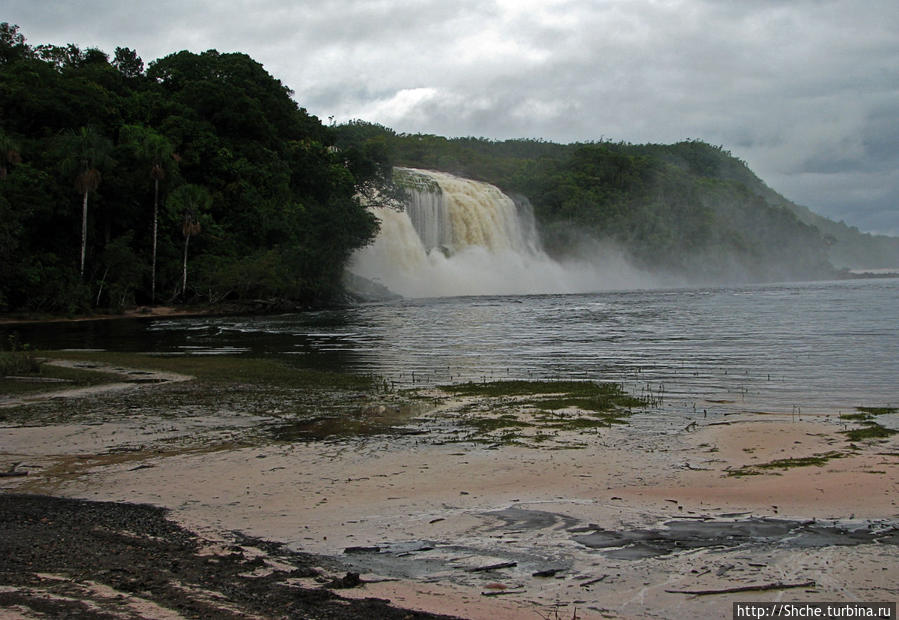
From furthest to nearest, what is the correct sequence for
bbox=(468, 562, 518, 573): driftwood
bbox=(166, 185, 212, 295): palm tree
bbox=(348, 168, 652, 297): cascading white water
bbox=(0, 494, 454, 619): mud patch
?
bbox=(348, 168, 652, 297): cascading white water < bbox=(166, 185, 212, 295): palm tree < bbox=(468, 562, 518, 573): driftwood < bbox=(0, 494, 454, 619): mud patch

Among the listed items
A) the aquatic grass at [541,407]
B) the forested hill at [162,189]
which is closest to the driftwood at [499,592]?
the aquatic grass at [541,407]

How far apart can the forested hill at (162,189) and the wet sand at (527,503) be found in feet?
113

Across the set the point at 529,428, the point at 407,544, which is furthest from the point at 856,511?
the point at 529,428

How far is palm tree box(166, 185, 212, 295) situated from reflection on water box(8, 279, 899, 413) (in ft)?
27.6

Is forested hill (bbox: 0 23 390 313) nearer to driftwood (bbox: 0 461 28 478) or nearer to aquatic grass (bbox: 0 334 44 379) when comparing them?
aquatic grass (bbox: 0 334 44 379)

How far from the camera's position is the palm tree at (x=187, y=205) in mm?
47094

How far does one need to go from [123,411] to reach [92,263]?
3612 centimetres

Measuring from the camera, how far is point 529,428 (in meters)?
10.8

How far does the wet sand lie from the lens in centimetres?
513

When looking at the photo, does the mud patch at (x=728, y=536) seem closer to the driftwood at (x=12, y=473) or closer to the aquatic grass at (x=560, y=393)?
the aquatic grass at (x=560, y=393)

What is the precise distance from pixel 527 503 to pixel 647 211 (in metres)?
104

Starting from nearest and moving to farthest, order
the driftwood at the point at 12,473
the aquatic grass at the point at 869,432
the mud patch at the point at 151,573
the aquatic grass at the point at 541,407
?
the mud patch at the point at 151,573 → the driftwood at the point at 12,473 → the aquatic grass at the point at 869,432 → the aquatic grass at the point at 541,407

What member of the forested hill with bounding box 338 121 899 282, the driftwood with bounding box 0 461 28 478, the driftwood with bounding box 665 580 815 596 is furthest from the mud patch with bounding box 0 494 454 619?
the forested hill with bounding box 338 121 899 282

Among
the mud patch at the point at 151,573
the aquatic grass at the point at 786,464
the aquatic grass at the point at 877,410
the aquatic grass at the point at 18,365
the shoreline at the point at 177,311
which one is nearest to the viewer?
the mud patch at the point at 151,573
